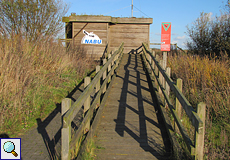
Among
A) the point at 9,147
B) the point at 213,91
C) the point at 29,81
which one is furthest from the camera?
the point at 213,91

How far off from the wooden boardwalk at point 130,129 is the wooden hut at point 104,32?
9195mm

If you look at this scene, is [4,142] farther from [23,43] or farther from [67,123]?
[23,43]

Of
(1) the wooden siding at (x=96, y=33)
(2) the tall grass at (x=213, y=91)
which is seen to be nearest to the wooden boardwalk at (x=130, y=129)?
(2) the tall grass at (x=213, y=91)

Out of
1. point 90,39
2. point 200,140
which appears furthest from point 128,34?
point 200,140

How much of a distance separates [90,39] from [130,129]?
13106mm

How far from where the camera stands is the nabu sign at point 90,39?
17.6 meters

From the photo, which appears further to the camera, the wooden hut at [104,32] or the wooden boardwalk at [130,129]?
the wooden hut at [104,32]

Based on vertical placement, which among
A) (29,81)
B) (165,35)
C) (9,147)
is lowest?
(9,147)

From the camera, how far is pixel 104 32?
57.6 ft

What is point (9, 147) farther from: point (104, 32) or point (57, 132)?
point (104, 32)

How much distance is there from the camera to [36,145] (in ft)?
16.4

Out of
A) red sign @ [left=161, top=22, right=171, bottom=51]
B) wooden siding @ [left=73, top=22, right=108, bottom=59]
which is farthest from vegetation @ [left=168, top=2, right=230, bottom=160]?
wooden siding @ [left=73, top=22, right=108, bottom=59]

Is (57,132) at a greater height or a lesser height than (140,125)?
lesser

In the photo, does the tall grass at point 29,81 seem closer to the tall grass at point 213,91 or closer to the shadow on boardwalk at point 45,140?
the shadow on boardwalk at point 45,140
